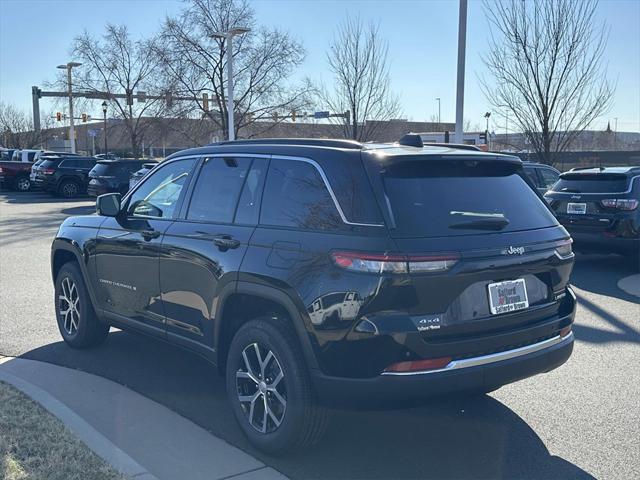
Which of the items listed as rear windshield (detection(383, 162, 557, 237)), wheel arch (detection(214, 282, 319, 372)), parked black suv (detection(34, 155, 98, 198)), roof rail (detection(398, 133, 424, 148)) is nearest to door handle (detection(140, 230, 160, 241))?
wheel arch (detection(214, 282, 319, 372))

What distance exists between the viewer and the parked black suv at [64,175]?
2838 centimetres

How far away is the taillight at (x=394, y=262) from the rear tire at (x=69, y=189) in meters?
27.6

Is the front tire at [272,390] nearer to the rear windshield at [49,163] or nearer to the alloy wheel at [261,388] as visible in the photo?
the alloy wheel at [261,388]

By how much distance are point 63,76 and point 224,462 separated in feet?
128

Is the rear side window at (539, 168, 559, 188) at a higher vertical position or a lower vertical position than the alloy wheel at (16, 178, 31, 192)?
higher

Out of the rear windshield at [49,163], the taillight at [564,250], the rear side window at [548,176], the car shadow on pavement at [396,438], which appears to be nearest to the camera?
the car shadow on pavement at [396,438]

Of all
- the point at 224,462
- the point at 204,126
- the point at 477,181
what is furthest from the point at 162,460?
the point at 204,126

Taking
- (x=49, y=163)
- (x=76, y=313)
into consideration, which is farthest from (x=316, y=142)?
(x=49, y=163)

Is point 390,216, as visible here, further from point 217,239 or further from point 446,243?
point 217,239

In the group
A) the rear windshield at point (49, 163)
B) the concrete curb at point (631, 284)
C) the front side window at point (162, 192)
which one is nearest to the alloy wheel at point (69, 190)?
the rear windshield at point (49, 163)

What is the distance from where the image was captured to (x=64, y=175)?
93.5 feet

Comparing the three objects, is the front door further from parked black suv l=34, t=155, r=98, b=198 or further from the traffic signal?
the traffic signal

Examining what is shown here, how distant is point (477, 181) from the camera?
13.3ft

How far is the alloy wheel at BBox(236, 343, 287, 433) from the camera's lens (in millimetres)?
3891
